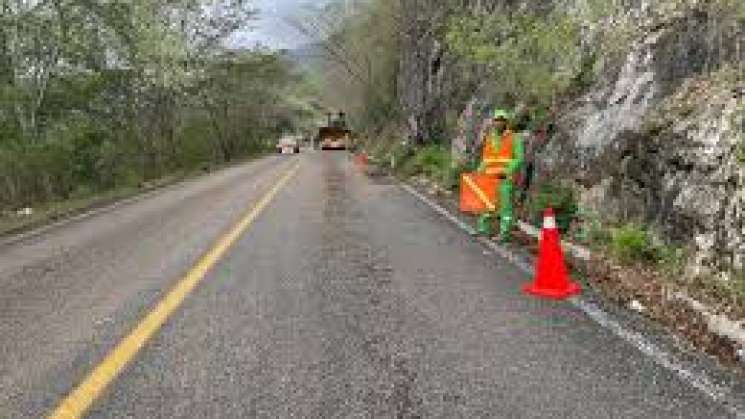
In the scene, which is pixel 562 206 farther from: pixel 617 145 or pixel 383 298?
pixel 383 298

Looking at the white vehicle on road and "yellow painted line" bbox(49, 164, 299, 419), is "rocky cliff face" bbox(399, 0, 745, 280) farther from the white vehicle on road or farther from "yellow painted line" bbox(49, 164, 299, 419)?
the white vehicle on road

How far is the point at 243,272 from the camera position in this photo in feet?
31.0

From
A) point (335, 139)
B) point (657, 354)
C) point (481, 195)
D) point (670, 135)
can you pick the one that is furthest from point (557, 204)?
point (335, 139)

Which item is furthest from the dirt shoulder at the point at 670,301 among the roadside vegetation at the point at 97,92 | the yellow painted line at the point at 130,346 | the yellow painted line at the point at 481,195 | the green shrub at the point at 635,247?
the roadside vegetation at the point at 97,92

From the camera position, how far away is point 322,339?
6.39 metres

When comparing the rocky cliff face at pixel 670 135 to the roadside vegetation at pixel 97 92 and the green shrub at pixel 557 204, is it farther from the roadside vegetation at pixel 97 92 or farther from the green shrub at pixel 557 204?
the roadside vegetation at pixel 97 92

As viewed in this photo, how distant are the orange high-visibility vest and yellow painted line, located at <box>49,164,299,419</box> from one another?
3.55 meters

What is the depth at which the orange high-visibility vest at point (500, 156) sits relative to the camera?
11.7 m

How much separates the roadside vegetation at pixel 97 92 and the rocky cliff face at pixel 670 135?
14.4 metres

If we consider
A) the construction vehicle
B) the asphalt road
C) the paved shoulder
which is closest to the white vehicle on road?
the construction vehicle

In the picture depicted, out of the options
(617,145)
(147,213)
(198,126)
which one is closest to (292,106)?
(198,126)

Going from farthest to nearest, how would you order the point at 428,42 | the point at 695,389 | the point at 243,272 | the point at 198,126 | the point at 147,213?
the point at 198,126, the point at 428,42, the point at 147,213, the point at 243,272, the point at 695,389

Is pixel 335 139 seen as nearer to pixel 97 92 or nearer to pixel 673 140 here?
pixel 97 92

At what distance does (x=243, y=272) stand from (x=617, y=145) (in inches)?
196
